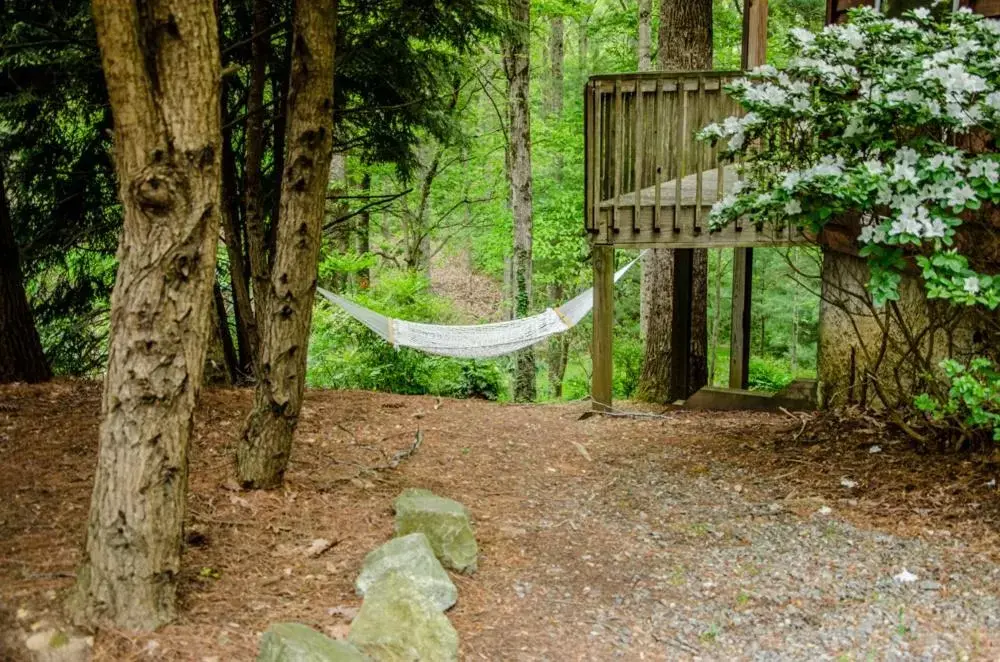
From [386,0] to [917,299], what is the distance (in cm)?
374

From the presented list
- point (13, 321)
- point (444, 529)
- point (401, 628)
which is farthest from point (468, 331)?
point (401, 628)

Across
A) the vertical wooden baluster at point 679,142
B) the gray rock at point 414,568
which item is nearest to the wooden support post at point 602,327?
the vertical wooden baluster at point 679,142

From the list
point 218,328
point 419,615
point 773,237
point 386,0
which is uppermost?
point 386,0

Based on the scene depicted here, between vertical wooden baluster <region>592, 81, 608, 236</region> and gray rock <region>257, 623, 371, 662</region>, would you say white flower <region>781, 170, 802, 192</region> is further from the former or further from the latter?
gray rock <region>257, 623, 371, 662</region>

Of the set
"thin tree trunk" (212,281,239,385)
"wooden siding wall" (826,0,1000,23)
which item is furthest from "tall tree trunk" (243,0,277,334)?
"wooden siding wall" (826,0,1000,23)

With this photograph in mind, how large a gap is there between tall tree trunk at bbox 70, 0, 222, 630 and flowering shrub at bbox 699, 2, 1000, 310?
2515 mm

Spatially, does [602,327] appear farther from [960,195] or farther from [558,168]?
[558,168]

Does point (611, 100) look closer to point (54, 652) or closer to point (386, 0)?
point (386, 0)

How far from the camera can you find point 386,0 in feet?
17.0

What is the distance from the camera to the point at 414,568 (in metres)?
2.86

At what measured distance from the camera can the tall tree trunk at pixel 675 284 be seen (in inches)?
294

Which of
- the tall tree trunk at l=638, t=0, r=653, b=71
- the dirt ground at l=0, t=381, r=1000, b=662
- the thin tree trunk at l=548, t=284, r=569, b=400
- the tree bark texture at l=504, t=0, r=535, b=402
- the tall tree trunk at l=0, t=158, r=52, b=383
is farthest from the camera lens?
the thin tree trunk at l=548, t=284, r=569, b=400

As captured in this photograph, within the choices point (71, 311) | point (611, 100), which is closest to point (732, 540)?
point (611, 100)

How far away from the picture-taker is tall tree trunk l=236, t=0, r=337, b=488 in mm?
3496
